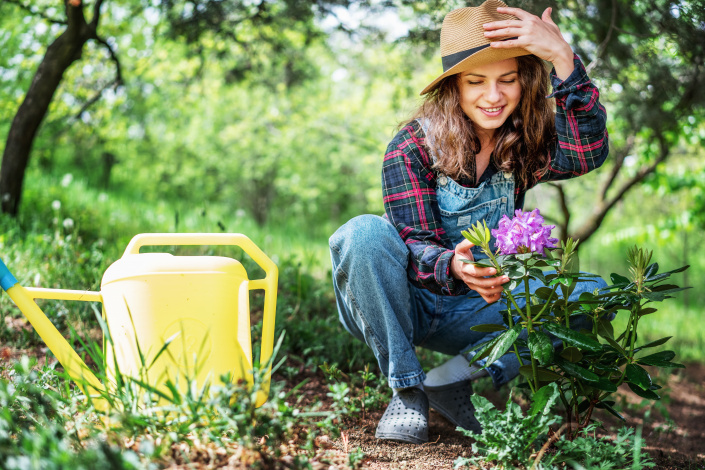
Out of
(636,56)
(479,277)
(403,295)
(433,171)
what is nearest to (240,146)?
(636,56)

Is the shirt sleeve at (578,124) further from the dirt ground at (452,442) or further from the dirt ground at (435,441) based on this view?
the dirt ground at (452,442)

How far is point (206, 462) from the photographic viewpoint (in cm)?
127

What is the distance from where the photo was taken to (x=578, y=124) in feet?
6.21

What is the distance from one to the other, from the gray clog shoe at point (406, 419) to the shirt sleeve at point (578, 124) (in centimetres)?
97

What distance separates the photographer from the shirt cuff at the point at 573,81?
5.90ft

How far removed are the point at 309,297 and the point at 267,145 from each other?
8.67m

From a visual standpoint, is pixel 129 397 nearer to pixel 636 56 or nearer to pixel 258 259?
pixel 258 259

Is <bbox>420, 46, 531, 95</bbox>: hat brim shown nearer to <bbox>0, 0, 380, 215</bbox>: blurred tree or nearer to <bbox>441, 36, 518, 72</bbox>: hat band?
<bbox>441, 36, 518, 72</bbox>: hat band

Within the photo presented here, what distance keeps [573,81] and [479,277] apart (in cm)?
77

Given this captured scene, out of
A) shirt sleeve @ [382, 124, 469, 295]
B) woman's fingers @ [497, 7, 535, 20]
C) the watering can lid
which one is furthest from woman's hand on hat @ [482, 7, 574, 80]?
the watering can lid

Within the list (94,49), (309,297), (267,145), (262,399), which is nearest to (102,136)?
(94,49)

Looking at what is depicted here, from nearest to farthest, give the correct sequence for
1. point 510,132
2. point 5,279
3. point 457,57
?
point 5,279
point 457,57
point 510,132

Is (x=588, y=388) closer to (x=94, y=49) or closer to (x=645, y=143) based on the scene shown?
(x=645, y=143)

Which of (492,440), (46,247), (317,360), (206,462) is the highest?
(46,247)
